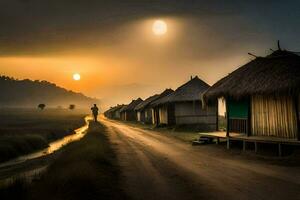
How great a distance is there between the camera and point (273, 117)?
813 inches

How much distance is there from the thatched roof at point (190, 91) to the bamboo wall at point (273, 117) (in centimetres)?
1876

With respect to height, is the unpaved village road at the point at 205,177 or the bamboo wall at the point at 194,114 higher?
the bamboo wall at the point at 194,114

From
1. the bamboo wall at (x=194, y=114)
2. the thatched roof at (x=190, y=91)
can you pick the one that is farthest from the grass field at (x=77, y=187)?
the bamboo wall at (x=194, y=114)

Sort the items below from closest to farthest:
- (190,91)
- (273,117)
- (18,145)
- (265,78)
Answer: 1. (265,78)
2. (273,117)
3. (18,145)
4. (190,91)

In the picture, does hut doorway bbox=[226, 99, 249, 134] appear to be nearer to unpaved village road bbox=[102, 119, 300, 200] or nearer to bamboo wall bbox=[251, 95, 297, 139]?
bamboo wall bbox=[251, 95, 297, 139]

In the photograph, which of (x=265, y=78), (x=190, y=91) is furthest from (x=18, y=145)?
(x=265, y=78)

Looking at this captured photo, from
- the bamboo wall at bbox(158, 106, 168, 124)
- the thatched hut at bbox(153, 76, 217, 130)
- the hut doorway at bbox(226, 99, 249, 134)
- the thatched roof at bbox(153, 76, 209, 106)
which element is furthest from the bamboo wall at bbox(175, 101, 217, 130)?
the hut doorway at bbox(226, 99, 249, 134)

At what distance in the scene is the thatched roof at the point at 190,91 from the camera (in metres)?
41.2

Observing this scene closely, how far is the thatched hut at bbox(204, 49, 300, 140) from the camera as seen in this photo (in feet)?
62.4

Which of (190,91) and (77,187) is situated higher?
(190,91)

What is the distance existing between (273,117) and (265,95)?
1.26 m

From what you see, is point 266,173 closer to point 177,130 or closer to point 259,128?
point 259,128

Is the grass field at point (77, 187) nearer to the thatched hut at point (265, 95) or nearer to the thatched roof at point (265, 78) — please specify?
the thatched roof at point (265, 78)

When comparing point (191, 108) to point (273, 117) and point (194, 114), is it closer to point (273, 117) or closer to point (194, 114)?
point (194, 114)
